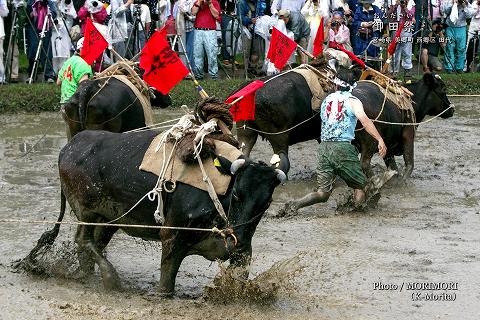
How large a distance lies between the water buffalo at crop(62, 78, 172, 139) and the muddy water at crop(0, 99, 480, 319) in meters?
0.95

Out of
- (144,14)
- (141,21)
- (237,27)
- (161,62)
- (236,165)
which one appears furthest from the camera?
(237,27)

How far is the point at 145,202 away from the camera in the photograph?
8.28 meters

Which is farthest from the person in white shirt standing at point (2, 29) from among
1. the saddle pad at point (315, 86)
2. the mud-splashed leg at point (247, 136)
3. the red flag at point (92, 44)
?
the saddle pad at point (315, 86)

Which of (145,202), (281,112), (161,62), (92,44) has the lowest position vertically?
(281,112)

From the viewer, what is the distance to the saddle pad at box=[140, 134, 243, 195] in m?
7.92

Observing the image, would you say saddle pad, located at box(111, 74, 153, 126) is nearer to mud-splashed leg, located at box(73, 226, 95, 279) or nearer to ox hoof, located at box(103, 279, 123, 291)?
mud-splashed leg, located at box(73, 226, 95, 279)

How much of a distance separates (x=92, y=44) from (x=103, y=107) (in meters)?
1.28

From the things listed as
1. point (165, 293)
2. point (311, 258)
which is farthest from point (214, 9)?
point (165, 293)

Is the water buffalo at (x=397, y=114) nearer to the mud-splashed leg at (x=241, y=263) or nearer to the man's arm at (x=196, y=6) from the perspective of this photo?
the mud-splashed leg at (x=241, y=263)

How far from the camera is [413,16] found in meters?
21.7

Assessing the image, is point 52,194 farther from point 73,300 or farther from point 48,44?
point 48,44

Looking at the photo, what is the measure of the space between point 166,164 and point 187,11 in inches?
456

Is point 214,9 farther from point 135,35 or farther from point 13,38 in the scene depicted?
point 13,38

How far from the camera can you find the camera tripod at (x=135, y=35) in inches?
760
